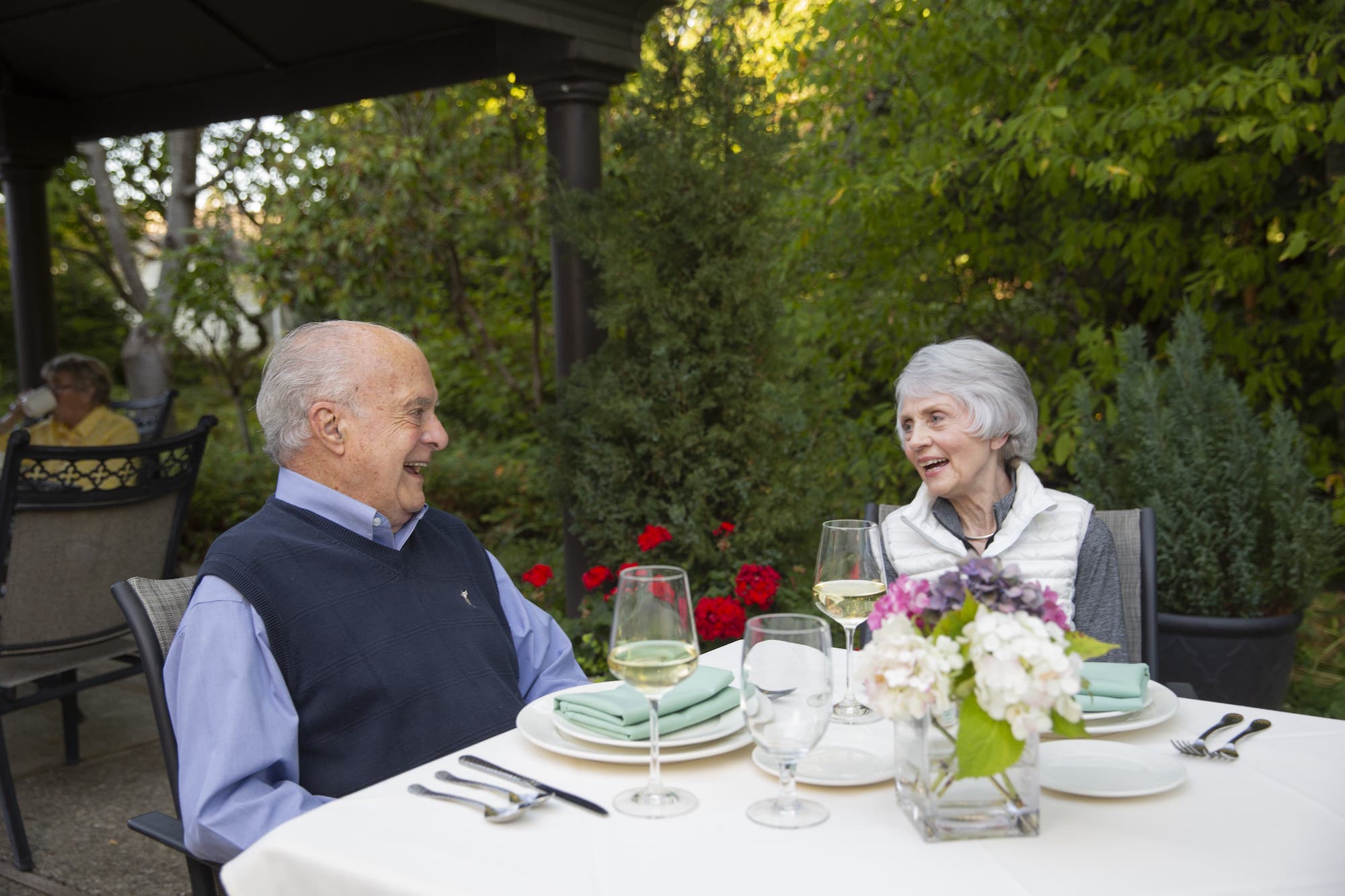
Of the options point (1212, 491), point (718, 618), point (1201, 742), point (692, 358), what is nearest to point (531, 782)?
point (1201, 742)

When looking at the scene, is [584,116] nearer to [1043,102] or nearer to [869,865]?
[1043,102]

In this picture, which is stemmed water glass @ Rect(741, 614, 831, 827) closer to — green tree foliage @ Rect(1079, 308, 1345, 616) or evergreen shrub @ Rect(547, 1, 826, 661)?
evergreen shrub @ Rect(547, 1, 826, 661)

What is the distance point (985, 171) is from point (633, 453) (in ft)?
5.84

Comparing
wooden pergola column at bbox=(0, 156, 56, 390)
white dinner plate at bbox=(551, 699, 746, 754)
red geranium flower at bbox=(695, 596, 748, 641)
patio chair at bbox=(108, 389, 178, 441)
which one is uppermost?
wooden pergola column at bbox=(0, 156, 56, 390)

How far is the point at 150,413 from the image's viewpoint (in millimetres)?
5242

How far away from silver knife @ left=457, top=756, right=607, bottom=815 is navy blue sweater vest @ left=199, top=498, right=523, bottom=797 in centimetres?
38

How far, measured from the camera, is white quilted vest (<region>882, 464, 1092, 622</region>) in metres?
2.17

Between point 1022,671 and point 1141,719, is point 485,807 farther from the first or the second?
point 1141,719

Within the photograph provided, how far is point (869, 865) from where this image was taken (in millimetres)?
1142

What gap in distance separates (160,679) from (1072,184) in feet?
14.9

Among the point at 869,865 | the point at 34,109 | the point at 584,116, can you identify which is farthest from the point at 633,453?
the point at 34,109

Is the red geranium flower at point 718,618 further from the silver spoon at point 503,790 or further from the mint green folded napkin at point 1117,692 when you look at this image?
the silver spoon at point 503,790

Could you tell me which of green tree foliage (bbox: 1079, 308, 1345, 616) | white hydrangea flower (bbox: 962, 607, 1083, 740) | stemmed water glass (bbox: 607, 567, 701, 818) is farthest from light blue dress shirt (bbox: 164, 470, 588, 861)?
green tree foliage (bbox: 1079, 308, 1345, 616)

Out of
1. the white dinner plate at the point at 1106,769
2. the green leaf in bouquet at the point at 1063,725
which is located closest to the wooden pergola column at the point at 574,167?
the white dinner plate at the point at 1106,769
